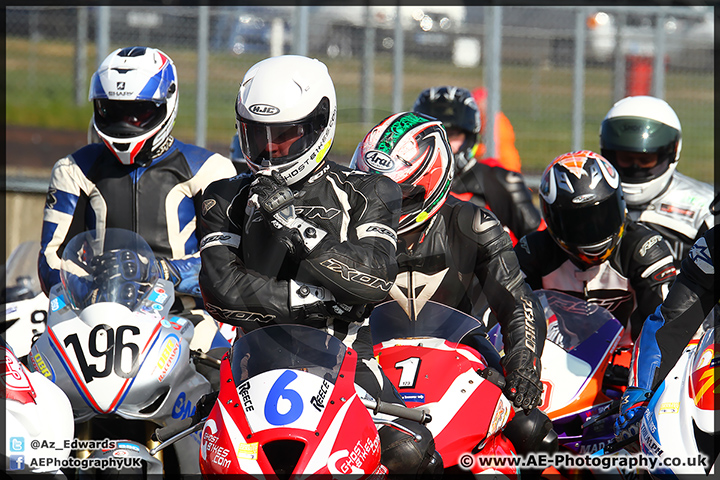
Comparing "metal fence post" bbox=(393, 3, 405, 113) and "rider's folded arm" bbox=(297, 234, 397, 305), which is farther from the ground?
"metal fence post" bbox=(393, 3, 405, 113)

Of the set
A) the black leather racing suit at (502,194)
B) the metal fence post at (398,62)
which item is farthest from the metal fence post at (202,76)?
the black leather racing suit at (502,194)

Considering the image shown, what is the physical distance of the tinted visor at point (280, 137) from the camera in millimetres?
3246

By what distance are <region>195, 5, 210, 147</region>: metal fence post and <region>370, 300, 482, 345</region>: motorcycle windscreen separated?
6.70 meters

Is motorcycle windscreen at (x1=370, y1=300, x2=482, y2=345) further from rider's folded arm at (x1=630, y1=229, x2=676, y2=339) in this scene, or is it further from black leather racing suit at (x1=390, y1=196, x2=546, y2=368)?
rider's folded arm at (x1=630, y1=229, x2=676, y2=339)

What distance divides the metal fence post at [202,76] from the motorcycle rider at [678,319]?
289 inches

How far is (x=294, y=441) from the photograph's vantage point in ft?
8.96

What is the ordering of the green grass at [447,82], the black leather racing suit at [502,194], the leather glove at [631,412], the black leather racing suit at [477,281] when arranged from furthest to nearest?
1. the green grass at [447,82]
2. the black leather racing suit at [502,194]
3. the black leather racing suit at [477,281]
4. the leather glove at [631,412]

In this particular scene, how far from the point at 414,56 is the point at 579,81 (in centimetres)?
213

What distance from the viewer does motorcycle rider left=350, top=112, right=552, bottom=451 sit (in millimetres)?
3791

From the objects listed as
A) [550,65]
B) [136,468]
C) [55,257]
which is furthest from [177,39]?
[136,468]

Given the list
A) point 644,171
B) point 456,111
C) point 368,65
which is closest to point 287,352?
point 644,171

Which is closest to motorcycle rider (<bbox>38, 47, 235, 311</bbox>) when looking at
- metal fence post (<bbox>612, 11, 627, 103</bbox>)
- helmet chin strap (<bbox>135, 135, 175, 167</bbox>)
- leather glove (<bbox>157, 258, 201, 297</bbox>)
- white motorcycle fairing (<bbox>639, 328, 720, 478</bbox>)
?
helmet chin strap (<bbox>135, 135, 175, 167</bbox>)

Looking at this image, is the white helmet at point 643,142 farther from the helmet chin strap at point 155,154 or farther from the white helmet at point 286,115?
the white helmet at point 286,115

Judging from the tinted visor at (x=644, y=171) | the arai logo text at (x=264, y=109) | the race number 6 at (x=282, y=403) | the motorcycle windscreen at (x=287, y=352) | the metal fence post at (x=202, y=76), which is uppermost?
the metal fence post at (x=202, y=76)
